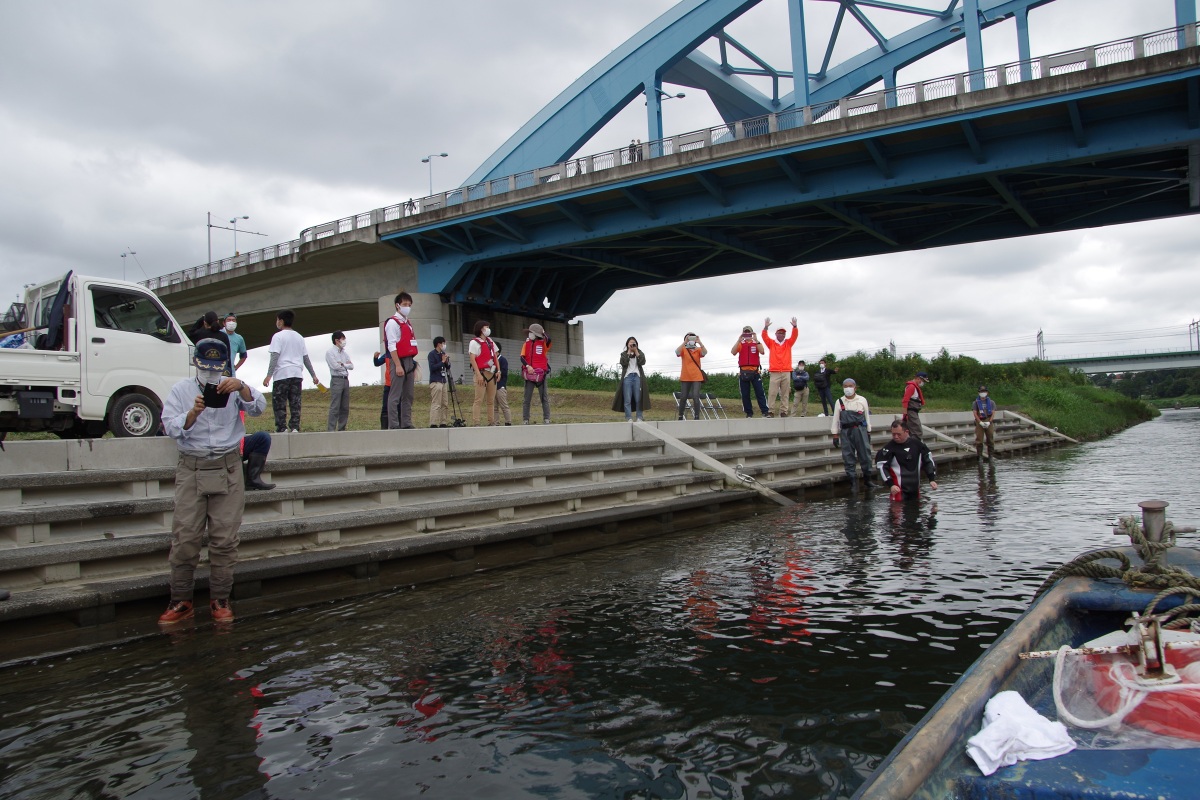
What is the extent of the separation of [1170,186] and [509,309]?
90.9ft

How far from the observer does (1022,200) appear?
28719 mm

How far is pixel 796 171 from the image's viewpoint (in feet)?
86.9

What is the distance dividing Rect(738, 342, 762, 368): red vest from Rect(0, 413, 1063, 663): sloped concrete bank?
374 cm

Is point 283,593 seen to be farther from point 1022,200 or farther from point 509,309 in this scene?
point 509,309

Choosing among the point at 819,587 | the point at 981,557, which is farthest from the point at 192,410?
the point at 981,557

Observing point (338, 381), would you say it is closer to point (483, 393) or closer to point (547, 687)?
point (483, 393)

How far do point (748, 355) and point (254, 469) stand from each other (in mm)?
11813

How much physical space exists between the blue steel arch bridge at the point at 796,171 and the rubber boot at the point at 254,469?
2118 cm

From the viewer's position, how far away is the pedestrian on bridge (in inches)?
439

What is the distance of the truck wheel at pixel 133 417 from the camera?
977 centimetres

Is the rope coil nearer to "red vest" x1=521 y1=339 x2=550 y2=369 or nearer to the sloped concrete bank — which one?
the sloped concrete bank

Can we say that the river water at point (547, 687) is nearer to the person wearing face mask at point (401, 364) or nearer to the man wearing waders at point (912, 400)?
the person wearing face mask at point (401, 364)

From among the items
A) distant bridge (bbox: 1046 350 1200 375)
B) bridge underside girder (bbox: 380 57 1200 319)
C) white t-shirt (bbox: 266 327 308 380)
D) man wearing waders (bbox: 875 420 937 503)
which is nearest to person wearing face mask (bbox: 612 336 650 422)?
man wearing waders (bbox: 875 420 937 503)

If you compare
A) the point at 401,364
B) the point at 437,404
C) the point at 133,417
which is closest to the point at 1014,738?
the point at 401,364
